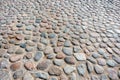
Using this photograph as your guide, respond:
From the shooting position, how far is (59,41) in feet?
8.00

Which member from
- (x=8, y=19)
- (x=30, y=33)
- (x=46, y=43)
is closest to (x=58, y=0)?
(x=8, y=19)

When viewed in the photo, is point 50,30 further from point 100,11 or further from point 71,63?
point 100,11

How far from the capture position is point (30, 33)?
2.64 m

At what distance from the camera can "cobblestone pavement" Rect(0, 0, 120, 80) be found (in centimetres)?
191

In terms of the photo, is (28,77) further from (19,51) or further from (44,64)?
(19,51)

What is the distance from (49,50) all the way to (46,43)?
0.18 metres

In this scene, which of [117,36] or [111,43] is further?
[117,36]

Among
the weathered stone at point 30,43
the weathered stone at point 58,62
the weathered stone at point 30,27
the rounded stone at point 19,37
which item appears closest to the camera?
the weathered stone at point 58,62

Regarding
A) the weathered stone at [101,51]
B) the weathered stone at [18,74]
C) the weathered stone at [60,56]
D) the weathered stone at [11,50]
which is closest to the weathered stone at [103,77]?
the weathered stone at [101,51]

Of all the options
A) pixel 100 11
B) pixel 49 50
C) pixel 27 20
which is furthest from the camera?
pixel 100 11

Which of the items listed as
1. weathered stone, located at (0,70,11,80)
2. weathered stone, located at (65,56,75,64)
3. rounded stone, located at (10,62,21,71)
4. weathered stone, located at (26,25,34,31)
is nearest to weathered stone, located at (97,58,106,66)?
weathered stone, located at (65,56,75,64)

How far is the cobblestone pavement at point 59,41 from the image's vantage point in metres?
1.91

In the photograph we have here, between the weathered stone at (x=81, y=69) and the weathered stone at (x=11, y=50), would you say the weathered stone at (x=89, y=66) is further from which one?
the weathered stone at (x=11, y=50)

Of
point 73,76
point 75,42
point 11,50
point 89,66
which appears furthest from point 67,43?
point 11,50
